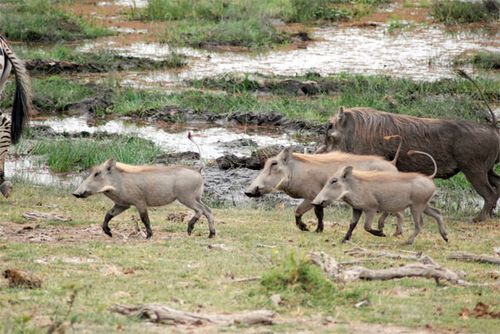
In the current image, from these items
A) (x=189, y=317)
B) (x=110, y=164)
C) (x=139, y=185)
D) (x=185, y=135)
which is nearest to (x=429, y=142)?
(x=139, y=185)

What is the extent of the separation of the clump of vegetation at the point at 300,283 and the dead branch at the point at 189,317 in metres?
0.51

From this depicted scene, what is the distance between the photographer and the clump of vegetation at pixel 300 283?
22.8 feet

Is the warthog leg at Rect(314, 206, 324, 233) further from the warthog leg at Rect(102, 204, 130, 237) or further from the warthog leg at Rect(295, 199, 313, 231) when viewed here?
the warthog leg at Rect(102, 204, 130, 237)

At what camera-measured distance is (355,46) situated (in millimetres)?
23438

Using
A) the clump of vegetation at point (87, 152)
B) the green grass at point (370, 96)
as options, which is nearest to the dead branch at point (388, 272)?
the clump of vegetation at point (87, 152)

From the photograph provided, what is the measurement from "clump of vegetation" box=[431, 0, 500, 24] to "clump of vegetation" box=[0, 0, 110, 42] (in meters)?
7.69

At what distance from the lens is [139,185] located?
Answer: 30.3 feet

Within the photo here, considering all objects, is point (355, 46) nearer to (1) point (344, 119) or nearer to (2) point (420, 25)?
(2) point (420, 25)

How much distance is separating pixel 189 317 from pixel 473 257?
10.4 feet

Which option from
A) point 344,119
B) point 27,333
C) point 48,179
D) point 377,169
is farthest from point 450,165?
point 27,333

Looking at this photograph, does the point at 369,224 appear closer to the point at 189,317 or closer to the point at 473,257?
the point at 473,257

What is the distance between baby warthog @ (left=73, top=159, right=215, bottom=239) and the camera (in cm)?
923

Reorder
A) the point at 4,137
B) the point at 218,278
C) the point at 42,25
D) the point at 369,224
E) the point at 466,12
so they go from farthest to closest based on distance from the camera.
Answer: the point at 466,12 → the point at 42,25 → the point at 4,137 → the point at 369,224 → the point at 218,278

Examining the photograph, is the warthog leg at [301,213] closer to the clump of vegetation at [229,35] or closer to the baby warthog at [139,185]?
the baby warthog at [139,185]
